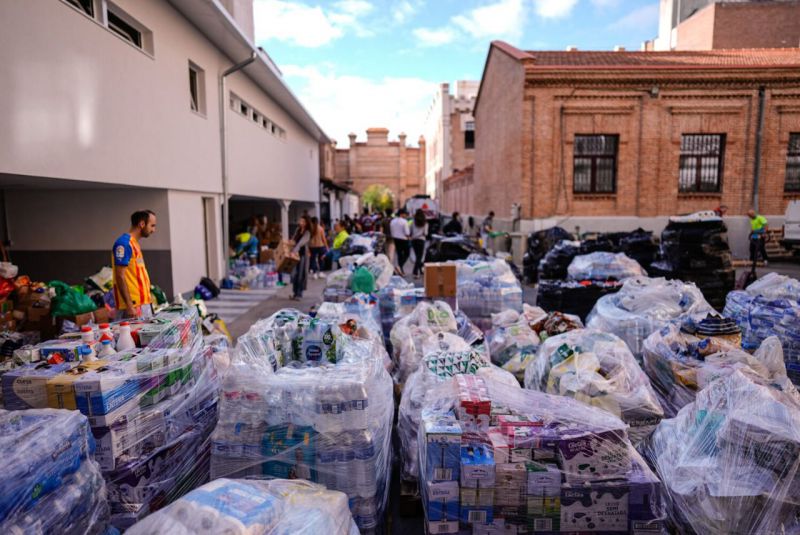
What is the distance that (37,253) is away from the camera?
794 centimetres

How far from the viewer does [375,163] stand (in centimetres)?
→ 4588

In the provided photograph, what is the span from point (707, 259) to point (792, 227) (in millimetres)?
8782

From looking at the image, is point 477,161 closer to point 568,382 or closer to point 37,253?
point 37,253

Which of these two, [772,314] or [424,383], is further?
[772,314]

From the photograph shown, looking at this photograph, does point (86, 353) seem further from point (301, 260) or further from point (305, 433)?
point (301, 260)

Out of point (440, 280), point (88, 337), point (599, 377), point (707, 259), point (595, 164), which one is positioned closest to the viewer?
point (88, 337)

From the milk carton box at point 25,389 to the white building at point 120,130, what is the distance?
3.27m

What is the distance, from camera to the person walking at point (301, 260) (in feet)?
33.4

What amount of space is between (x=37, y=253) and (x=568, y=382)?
8438 mm

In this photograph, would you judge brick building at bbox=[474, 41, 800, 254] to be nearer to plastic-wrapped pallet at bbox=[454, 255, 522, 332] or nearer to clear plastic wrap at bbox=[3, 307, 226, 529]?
plastic-wrapped pallet at bbox=[454, 255, 522, 332]

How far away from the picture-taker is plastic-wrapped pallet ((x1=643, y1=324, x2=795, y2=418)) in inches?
143

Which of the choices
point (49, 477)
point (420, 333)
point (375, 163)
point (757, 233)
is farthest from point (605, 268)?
point (375, 163)

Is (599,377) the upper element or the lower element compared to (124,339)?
lower

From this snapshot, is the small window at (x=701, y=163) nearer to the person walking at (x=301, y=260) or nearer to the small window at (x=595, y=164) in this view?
the small window at (x=595, y=164)
